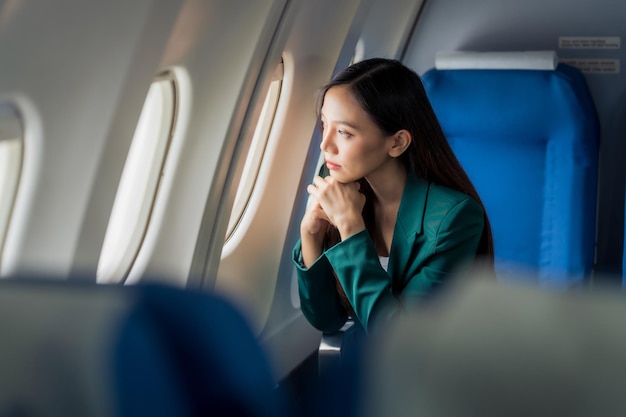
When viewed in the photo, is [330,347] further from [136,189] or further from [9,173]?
[9,173]

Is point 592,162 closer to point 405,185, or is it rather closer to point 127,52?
point 405,185

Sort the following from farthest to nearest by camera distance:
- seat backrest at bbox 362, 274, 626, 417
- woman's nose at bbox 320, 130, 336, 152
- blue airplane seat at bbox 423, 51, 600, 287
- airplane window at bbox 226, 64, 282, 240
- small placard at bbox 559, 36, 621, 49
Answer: small placard at bbox 559, 36, 621, 49 < blue airplane seat at bbox 423, 51, 600, 287 < airplane window at bbox 226, 64, 282, 240 < woman's nose at bbox 320, 130, 336, 152 < seat backrest at bbox 362, 274, 626, 417

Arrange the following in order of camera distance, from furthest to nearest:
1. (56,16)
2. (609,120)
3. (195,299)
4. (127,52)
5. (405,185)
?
(609,120) < (405,185) < (127,52) < (56,16) < (195,299)

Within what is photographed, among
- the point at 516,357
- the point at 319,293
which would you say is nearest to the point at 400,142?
the point at 319,293

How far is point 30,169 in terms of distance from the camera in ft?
5.18

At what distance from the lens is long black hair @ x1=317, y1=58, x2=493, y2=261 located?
1.72 m

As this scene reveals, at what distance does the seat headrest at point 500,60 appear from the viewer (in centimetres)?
303

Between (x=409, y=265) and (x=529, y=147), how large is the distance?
5.05 ft

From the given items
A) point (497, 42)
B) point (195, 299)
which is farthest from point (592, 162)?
point (195, 299)

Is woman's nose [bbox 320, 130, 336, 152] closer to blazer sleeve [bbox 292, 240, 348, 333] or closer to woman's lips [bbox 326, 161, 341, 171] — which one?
woman's lips [bbox 326, 161, 341, 171]

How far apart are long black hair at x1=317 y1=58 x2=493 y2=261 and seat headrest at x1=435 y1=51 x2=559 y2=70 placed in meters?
1.44

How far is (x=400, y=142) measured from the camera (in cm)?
175

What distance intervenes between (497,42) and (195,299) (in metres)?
3.22

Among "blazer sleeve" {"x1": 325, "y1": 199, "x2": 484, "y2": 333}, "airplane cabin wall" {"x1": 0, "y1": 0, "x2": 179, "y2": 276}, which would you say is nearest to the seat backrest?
"blazer sleeve" {"x1": 325, "y1": 199, "x2": 484, "y2": 333}
